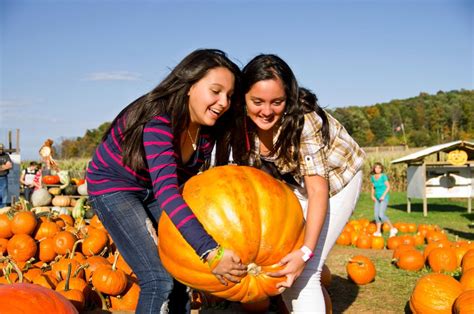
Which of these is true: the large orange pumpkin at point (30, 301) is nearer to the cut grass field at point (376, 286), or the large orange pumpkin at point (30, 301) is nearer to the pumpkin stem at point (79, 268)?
the pumpkin stem at point (79, 268)

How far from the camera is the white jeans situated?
2900 mm

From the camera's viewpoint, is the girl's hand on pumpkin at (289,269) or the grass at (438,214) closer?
the girl's hand on pumpkin at (289,269)

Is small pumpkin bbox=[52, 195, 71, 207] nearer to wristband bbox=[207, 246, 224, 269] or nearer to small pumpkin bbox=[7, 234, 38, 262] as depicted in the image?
small pumpkin bbox=[7, 234, 38, 262]

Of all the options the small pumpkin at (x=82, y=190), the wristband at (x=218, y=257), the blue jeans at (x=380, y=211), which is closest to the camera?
the wristband at (x=218, y=257)

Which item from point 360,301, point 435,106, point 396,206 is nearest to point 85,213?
point 360,301

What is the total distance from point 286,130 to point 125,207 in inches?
37.7

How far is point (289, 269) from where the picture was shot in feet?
8.07

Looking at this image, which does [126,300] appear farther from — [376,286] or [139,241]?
[376,286]

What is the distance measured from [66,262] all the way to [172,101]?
2.35 meters

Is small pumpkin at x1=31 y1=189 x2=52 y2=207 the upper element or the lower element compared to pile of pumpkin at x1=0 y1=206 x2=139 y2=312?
lower

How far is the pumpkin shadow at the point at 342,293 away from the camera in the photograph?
4.88 metres

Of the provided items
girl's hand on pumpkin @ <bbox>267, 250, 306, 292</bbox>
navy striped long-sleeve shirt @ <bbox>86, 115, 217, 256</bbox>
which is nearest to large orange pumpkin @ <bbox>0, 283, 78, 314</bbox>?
navy striped long-sleeve shirt @ <bbox>86, 115, 217, 256</bbox>

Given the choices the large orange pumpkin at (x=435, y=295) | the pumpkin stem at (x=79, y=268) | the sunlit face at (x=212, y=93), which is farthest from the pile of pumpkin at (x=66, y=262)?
the large orange pumpkin at (x=435, y=295)

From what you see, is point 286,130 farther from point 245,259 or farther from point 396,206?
point 396,206
